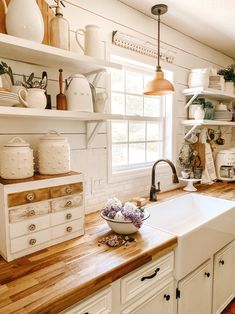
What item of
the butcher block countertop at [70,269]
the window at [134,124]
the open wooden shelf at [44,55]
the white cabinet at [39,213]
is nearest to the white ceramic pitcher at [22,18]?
the open wooden shelf at [44,55]

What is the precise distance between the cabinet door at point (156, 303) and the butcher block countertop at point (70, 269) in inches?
8.1

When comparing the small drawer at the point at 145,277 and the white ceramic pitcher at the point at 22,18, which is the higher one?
the white ceramic pitcher at the point at 22,18

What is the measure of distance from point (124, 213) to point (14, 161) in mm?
632

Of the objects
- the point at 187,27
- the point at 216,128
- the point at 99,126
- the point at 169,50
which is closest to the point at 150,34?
the point at 169,50

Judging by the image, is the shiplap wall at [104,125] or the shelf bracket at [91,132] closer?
the shiplap wall at [104,125]

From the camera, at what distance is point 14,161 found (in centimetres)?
117

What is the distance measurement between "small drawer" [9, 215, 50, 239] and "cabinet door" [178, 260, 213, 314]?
34.2 inches

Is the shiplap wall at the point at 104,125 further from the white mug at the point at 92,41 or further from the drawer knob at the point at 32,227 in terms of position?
the drawer knob at the point at 32,227

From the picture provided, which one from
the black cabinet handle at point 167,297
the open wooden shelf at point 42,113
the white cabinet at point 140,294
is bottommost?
the black cabinet handle at point 167,297

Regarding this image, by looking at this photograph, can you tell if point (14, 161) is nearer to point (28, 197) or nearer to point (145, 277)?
point (28, 197)

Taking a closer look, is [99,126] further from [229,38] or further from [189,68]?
[229,38]

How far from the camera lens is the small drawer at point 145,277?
1119 mm

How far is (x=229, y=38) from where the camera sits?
261 centimetres

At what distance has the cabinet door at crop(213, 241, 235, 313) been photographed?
1.78m
